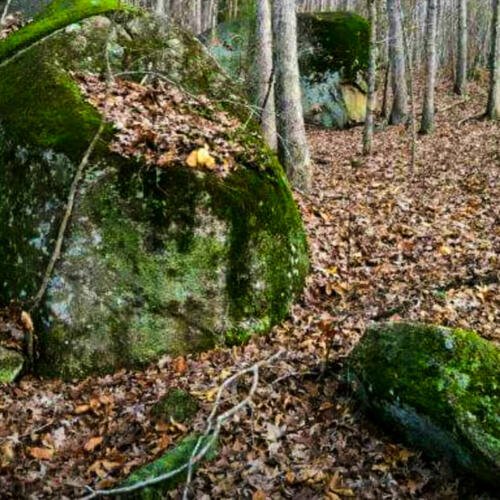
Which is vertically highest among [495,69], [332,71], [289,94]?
[332,71]

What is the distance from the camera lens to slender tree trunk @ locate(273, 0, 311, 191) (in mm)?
8859

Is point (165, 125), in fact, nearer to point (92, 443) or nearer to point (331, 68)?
point (92, 443)

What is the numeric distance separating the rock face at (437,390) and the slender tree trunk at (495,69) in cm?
1213

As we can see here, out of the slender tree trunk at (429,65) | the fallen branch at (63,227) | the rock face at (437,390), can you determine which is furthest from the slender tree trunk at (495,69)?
the rock face at (437,390)

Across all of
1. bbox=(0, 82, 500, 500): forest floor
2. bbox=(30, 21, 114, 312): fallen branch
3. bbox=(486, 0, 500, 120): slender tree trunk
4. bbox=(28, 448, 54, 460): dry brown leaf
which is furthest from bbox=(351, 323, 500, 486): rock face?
bbox=(486, 0, 500, 120): slender tree trunk

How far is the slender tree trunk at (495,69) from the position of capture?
1409cm

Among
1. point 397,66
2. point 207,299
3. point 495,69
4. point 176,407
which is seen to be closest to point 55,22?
point 207,299

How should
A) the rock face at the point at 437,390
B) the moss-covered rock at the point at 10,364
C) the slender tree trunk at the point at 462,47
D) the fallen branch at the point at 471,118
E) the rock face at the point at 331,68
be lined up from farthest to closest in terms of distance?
the slender tree trunk at the point at 462,47, the rock face at the point at 331,68, the fallen branch at the point at 471,118, the moss-covered rock at the point at 10,364, the rock face at the point at 437,390

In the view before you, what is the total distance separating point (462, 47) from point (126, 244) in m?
17.3

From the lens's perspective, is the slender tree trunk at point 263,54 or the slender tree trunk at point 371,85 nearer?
the slender tree trunk at point 263,54

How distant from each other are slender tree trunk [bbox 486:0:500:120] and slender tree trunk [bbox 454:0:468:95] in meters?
4.11

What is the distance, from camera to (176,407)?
4836mm

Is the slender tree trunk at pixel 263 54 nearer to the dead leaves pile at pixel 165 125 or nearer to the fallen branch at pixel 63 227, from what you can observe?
the dead leaves pile at pixel 165 125

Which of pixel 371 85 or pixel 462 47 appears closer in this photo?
pixel 371 85
